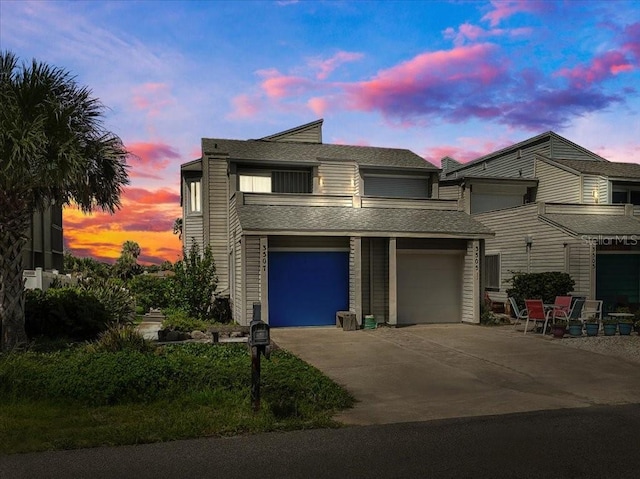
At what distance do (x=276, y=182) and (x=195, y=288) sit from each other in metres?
5.64

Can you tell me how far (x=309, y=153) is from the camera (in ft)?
77.3

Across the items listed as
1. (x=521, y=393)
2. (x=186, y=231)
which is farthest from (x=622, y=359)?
(x=186, y=231)

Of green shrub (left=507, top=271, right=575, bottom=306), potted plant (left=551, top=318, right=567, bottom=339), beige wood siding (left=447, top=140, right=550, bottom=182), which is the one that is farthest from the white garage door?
beige wood siding (left=447, top=140, right=550, bottom=182)

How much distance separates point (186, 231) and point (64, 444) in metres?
19.3

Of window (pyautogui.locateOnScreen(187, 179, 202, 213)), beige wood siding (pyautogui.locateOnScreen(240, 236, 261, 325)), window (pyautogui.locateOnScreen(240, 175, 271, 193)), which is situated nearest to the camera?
beige wood siding (pyautogui.locateOnScreen(240, 236, 261, 325))

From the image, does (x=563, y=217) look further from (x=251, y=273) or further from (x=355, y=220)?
(x=251, y=273)

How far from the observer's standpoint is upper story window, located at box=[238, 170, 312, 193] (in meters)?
22.1

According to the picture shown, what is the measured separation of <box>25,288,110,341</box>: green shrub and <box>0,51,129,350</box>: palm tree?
191 cm

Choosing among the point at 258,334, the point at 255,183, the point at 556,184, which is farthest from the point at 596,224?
the point at 258,334

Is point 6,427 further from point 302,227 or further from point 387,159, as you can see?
point 387,159

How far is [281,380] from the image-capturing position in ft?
26.6

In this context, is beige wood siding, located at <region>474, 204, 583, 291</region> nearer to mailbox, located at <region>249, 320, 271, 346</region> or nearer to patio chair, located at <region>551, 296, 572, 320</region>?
patio chair, located at <region>551, 296, 572, 320</region>

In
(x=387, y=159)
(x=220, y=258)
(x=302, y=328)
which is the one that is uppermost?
(x=387, y=159)

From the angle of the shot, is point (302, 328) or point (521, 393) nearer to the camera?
point (521, 393)
